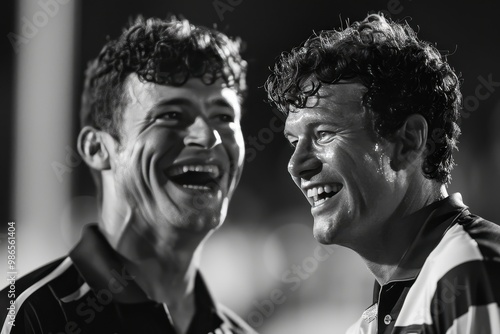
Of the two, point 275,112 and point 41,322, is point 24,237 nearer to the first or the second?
point 41,322

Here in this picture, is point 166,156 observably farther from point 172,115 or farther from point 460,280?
point 460,280

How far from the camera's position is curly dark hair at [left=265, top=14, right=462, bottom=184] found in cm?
107

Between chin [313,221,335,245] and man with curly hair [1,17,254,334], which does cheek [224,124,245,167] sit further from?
chin [313,221,335,245]

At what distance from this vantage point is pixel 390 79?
1.08 meters

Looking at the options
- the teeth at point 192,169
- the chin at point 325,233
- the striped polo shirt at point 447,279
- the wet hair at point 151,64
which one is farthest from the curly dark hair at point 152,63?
the striped polo shirt at point 447,279

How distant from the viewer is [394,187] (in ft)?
3.50

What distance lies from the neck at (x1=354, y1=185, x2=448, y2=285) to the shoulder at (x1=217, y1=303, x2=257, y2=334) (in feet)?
1.23

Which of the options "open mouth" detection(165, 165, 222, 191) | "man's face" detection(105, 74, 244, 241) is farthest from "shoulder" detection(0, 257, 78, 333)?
"open mouth" detection(165, 165, 222, 191)

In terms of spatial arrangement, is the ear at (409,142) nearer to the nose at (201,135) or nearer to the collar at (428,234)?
the collar at (428,234)

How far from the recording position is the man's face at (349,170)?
1064 mm

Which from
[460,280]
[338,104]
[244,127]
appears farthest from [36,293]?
[460,280]

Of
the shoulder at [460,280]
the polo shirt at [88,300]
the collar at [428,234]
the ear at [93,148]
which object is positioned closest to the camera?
the shoulder at [460,280]

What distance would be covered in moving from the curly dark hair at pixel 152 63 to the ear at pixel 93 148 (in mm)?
17

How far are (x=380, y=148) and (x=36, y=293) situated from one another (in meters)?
0.65
